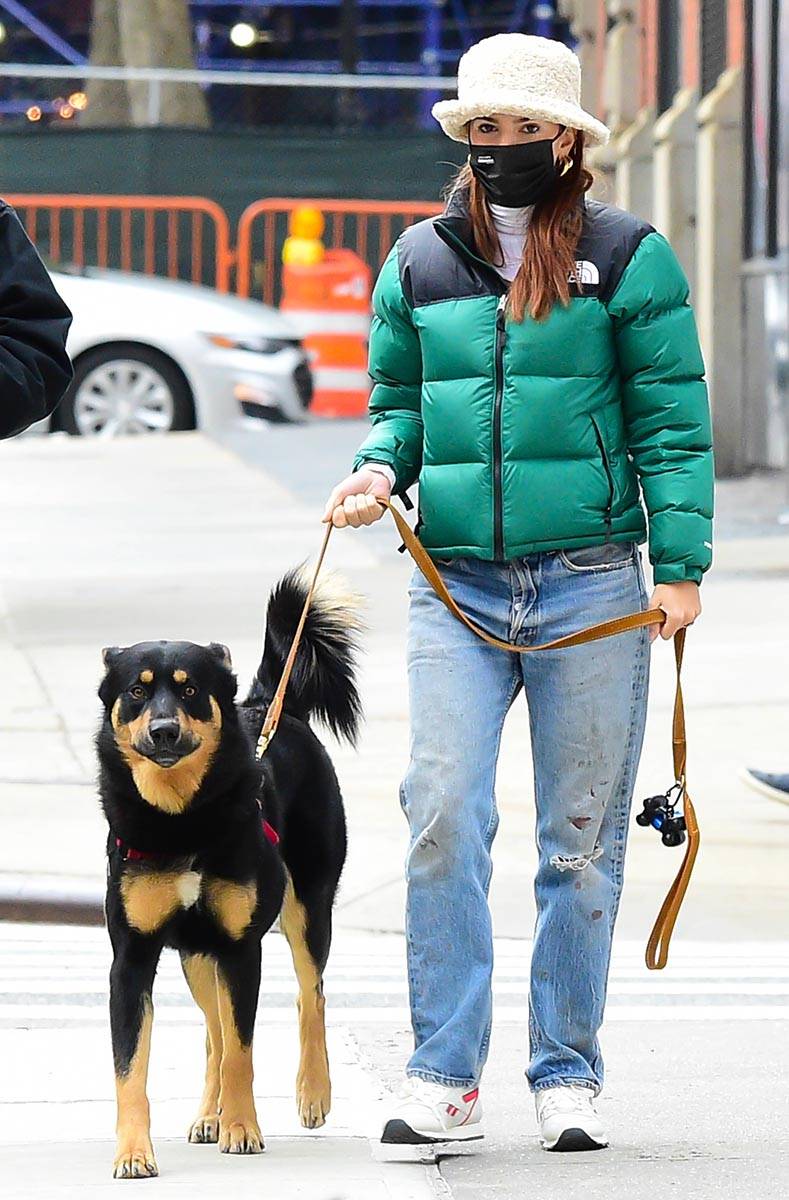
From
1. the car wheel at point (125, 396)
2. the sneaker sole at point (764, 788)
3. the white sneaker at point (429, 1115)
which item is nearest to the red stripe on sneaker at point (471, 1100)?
the white sneaker at point (429, 1115)

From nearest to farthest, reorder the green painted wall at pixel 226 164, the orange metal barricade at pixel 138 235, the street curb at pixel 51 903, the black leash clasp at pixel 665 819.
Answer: the black leash clasp at pixel 665 819 < the street curb at pixel 51 903 < the orange metal barricade at pixel 138 235 < the green painted wall at pixel 226 164

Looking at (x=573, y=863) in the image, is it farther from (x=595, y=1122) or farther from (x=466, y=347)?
(x=466, y=347)

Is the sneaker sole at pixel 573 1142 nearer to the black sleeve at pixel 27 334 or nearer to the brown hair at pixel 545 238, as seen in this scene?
the brown hair at pixel 545 238

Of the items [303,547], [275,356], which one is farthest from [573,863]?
[275,356]

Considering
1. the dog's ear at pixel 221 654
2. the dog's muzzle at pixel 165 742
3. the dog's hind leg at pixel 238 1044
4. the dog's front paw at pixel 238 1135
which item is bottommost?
the dog's front paw at pixel 238 1135

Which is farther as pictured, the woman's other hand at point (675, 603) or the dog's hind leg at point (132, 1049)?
the woman's other hand at point (675, 603)

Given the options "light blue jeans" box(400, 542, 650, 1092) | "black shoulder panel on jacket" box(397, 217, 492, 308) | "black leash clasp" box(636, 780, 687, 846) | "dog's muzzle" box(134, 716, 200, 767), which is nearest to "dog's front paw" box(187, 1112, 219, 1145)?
"light blue jeans" box(400, 542, 650, 1092)

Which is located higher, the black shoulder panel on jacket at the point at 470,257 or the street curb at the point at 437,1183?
the black shoulder panel on jacket at the point at 470,257

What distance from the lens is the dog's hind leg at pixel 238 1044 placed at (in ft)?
13.6

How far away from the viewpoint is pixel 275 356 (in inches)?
738

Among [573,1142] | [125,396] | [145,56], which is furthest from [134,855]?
[145,56]

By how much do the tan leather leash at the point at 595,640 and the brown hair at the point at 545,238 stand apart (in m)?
0.45

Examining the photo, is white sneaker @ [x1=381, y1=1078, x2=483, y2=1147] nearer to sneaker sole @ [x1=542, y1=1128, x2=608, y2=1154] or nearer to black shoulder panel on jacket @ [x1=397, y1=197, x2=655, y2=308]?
sneaker sole @ [x1=542, y1=1128, x2=608, y2=1154]

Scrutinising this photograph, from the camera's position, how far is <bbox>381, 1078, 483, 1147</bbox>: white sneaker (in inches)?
167
